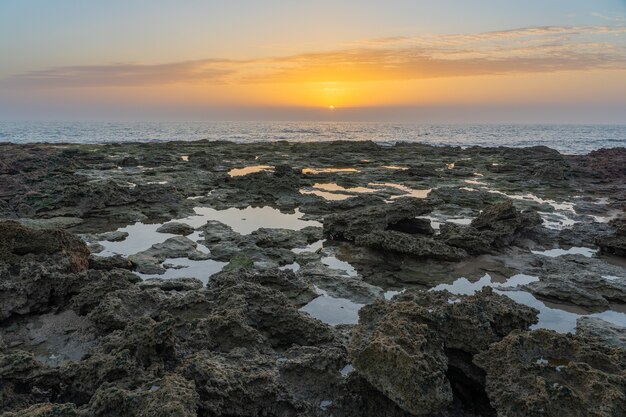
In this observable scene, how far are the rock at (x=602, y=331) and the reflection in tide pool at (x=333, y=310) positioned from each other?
2.69 m

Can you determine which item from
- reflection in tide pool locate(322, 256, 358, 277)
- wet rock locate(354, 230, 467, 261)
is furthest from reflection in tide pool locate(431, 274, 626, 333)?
reflection in tide pool locate(322, 256, 358, 277)

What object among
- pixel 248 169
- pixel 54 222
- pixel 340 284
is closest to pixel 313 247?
pixel 340 284

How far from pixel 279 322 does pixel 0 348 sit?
2.70 meters

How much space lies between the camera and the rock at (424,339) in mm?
3281

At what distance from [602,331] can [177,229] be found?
821 cm

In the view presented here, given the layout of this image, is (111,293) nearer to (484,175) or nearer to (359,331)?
(359,331)

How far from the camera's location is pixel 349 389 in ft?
12.4

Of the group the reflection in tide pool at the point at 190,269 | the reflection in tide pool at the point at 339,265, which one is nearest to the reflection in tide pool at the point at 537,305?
the reflection in tide pool at the point at 339,265

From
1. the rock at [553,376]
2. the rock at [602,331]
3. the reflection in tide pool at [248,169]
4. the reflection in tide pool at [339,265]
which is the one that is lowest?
the reflection in tide pool at [248,169]

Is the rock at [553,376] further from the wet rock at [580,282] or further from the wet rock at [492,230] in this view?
the wet rock at [492,230]

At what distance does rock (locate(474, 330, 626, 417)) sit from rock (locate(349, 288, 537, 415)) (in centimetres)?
32

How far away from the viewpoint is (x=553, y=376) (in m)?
3.43

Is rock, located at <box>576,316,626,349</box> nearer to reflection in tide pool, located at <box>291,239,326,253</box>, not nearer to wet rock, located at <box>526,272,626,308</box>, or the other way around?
wet rock, located at <box>526,272,626,308</box>

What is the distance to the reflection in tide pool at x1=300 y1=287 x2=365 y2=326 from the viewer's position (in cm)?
573
